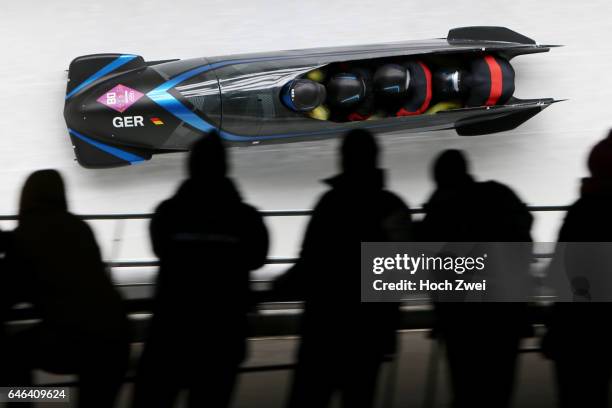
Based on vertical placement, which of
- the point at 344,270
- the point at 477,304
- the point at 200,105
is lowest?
the point at 477,304

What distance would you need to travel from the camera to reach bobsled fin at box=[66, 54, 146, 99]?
5746 millimetres

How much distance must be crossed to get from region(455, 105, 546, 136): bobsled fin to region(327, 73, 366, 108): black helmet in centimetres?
85

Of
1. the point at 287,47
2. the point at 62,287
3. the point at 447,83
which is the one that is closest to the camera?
the point at 62,287

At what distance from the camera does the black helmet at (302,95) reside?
217 inches

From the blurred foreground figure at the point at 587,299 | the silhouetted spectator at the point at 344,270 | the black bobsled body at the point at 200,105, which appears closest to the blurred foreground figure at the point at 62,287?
the silhouetted spectator at the point at 344,270

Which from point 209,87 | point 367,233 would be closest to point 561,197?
point 209,87

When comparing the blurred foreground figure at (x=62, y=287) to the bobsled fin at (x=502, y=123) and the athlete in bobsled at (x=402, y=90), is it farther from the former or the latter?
the bobsled fin at (x=502, y=123)

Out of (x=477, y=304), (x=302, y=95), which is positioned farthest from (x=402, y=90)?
(x=477, y=304)

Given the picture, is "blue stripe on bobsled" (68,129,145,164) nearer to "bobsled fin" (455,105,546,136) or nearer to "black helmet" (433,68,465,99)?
"black helmet" (433,68,465,99)

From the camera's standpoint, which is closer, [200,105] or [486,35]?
[200,105]

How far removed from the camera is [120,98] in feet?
18.2

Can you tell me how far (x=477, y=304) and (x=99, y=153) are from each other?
379 cm

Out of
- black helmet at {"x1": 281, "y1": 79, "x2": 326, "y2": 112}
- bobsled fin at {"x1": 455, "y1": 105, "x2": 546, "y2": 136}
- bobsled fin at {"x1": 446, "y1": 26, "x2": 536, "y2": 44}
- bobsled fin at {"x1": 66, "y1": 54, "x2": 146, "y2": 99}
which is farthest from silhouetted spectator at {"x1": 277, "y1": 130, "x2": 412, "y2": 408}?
bobsled fin at {"x1": 446, "y1": 26, "x2": 536, "y2": 44}

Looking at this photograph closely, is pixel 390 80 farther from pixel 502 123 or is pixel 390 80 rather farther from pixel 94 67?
pixel 94 67
